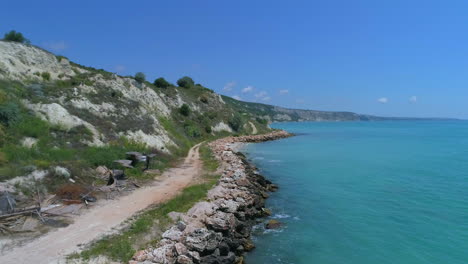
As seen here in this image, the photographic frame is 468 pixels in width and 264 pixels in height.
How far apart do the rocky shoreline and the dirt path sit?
2.81m

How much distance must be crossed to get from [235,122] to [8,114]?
6277cm

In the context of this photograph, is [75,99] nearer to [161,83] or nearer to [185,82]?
[161,83]

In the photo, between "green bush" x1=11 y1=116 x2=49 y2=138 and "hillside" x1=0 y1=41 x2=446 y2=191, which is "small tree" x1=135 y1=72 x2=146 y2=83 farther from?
"green bush" x1=11 y1=116 x2=49 y2=138

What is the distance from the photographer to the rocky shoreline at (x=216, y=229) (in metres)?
13.5

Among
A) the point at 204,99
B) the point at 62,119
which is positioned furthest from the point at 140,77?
the point at 62,119

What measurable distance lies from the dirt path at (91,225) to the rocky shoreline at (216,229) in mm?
2807

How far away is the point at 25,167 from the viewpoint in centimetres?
1919

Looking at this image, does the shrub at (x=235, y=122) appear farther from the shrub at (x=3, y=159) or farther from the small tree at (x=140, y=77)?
the shrub at (x=3, y=159)

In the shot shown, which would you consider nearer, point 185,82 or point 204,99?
point 204,99

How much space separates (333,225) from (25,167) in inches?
812

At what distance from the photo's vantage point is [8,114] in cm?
2439

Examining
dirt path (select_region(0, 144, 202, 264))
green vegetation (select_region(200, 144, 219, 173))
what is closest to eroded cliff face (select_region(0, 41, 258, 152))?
green vegetation (select_region(200, 144, 219, 173))

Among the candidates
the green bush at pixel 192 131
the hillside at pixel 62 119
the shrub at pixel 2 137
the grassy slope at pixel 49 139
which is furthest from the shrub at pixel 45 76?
the green bush at pixel 192 131

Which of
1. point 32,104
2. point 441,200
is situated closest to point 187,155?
point 32,104
